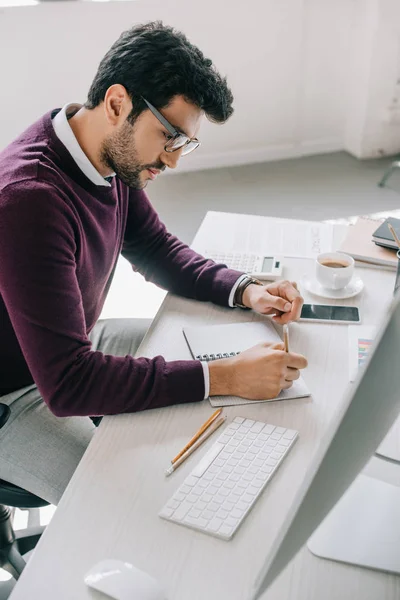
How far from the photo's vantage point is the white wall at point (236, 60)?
3471mm

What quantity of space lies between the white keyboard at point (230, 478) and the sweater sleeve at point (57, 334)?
13 cm

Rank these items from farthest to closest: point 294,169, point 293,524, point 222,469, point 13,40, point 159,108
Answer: point 294,169 < point 13,40 < point 159,108 < point 222,469 < point 293,524

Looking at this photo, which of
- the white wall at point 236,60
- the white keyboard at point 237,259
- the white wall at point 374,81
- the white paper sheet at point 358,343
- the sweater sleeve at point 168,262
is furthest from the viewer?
the white wall at point 374,81

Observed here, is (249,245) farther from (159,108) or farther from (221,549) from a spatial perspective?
(221,549)

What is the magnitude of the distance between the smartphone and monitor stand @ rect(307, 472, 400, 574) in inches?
17.9

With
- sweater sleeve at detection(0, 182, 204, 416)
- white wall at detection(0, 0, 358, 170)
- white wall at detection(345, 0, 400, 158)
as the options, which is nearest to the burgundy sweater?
sweater sleeve at detection(0, 182, 204, 416)

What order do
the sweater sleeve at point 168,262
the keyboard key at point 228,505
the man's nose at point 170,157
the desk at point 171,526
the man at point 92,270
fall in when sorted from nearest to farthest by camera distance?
1. the desk at point 171,526
2. the keyboard key at point 228,505
3. the man at point 92,270
4. the man's nose at point 170,157
5. the sweater sleeve at point 168,262

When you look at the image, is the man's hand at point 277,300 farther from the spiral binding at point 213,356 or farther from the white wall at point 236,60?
the white wall at point 236,60

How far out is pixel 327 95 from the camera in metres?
4.11

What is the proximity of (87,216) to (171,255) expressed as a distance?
313 mm

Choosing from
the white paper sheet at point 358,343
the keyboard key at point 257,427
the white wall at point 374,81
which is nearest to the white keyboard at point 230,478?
the keyboard key at point 257,427

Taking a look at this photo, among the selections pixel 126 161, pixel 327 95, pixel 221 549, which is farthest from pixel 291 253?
pixel 327 95

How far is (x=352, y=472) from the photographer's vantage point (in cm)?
69

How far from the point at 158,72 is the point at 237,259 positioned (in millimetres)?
524
